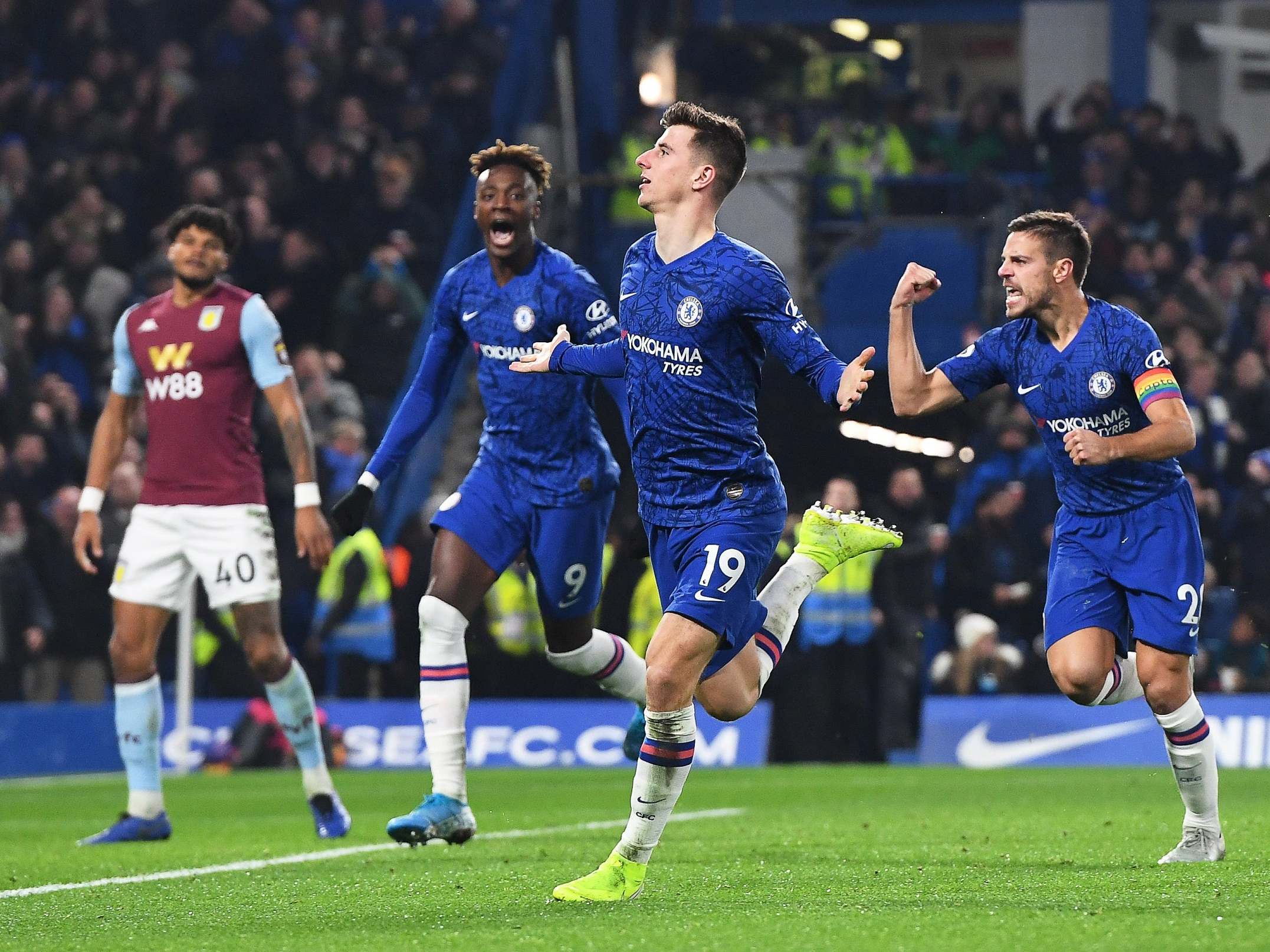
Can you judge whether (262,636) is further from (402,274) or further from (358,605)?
(402,274)

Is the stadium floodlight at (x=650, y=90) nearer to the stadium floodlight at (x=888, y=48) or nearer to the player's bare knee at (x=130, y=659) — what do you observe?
the stadium floodlight at (x=888, y=48)

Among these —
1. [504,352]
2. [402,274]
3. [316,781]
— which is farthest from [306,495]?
[402,274]

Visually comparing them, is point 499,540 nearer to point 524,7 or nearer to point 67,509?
point 67,509

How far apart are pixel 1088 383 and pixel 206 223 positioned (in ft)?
12.6

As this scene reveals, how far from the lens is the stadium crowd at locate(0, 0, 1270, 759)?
15.3m

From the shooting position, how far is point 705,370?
6.35m

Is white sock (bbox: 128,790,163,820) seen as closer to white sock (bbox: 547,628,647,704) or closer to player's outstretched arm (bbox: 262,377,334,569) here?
player's outstretched arm (bbox: 262,377,334,569)

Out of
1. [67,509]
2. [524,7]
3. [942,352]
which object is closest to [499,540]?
[67,509]

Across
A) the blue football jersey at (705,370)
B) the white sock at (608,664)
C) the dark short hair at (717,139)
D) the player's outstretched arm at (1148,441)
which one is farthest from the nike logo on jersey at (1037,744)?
the dark short hair at (717,139)

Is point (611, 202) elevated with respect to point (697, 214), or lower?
elevated

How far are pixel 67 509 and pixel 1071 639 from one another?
1094 centimetres

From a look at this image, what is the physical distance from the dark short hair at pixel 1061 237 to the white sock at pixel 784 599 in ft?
4.61

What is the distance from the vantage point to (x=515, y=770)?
14984 mm

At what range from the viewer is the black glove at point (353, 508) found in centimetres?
796
